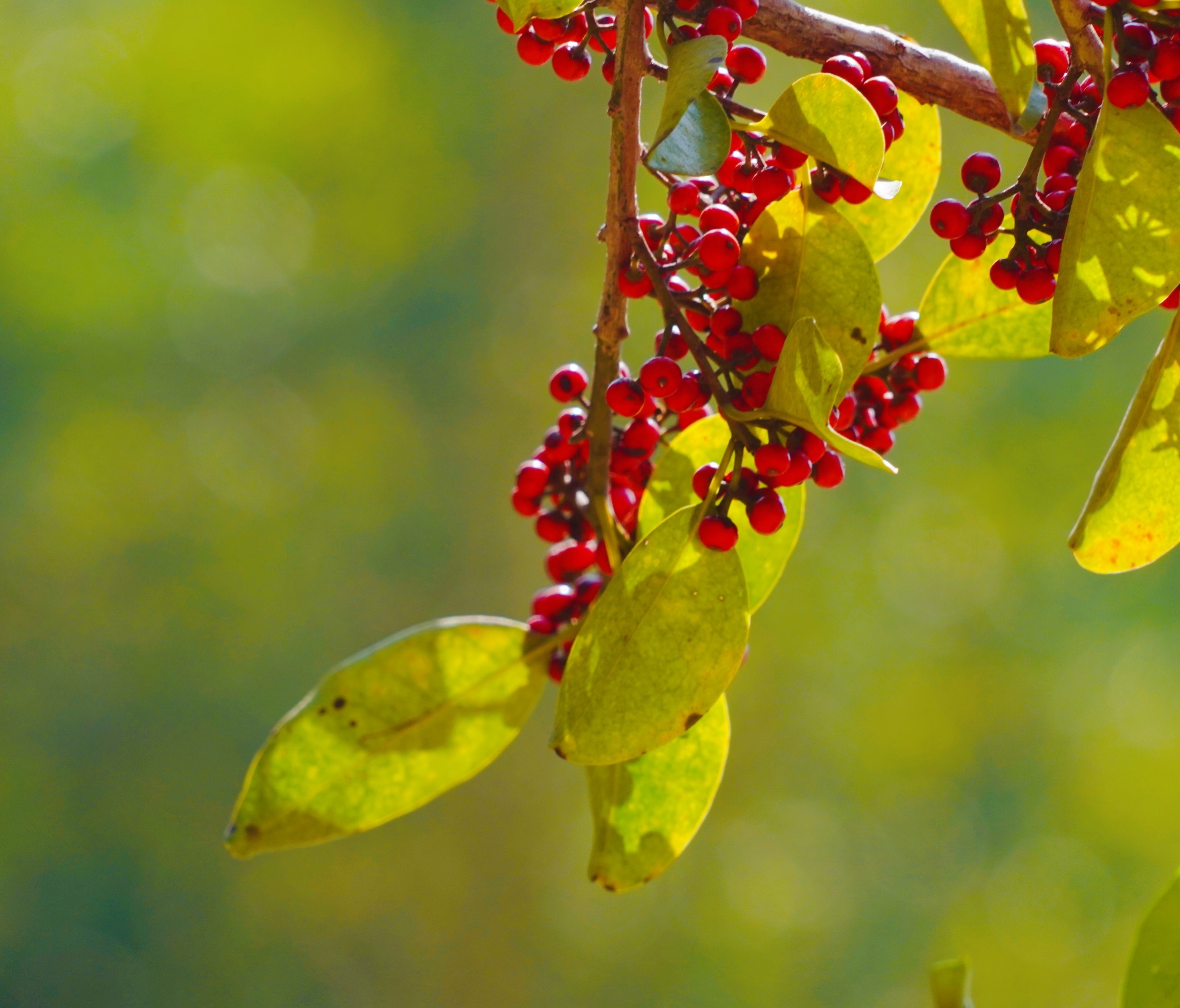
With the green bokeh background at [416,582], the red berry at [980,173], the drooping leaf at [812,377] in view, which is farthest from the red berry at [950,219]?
the green bokeh background at [416,582]

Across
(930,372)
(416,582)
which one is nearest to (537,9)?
(930,372)

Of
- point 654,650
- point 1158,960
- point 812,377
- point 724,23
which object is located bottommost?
point 1158,960

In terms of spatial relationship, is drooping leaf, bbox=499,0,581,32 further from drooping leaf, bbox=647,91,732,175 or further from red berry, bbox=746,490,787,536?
red berry, bbox=746,490,787,536

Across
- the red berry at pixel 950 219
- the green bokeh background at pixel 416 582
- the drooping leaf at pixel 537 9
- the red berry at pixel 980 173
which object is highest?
the drooping leaf at pixel 537 9

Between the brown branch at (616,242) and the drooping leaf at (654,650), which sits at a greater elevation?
the brown branch at (616,242)

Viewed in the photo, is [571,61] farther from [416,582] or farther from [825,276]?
[416,582]

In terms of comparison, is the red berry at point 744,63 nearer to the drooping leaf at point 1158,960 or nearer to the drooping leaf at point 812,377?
the drooping leaf at point 812,377
